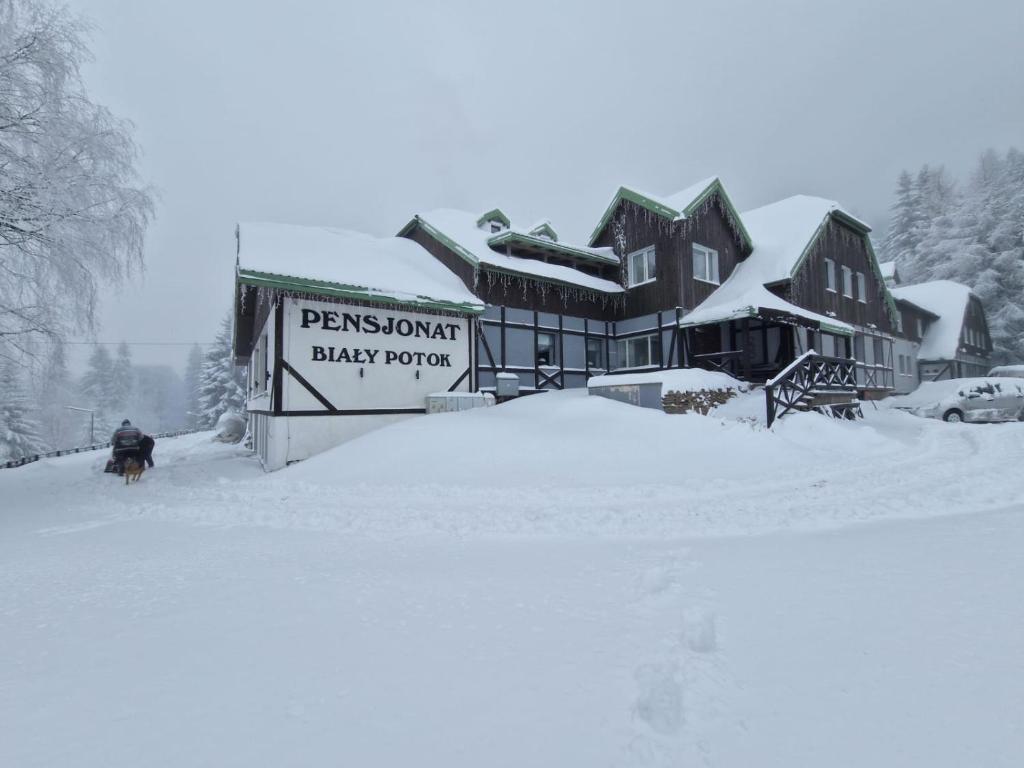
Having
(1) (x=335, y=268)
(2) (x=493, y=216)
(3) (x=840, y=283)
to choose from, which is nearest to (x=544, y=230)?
(2) (x=493, y=216)

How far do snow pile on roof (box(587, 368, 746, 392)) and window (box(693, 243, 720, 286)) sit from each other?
6.33 meters

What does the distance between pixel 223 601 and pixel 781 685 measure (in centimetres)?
389

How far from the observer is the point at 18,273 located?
9102 millimetres

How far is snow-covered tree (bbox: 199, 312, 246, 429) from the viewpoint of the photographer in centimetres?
4550

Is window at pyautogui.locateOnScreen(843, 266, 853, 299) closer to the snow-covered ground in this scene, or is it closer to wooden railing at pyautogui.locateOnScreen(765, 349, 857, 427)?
wooden railing at pyautogui.locateOnScreen(765, 349, 857, 427)

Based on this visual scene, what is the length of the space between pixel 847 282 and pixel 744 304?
11462mm

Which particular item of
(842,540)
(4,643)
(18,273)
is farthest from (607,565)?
(18,273)

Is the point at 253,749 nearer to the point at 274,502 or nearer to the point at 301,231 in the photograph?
the point at 274,502

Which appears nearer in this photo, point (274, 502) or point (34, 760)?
point (34, 760)

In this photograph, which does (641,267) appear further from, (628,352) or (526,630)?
(526,630)

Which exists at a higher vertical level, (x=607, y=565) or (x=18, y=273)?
(x=18, y=273)

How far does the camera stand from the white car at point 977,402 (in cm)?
1927

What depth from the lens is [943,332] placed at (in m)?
32.1

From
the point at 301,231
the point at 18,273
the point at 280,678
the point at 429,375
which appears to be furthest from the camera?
the point at 301,231
